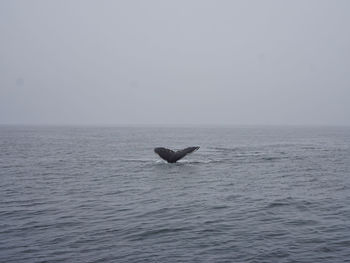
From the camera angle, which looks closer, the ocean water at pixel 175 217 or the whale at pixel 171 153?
the ocean water at pixel 175 217

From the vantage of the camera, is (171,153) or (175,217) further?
(171,153)

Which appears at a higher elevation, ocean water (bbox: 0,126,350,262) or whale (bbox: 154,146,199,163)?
whale (bbox: 154,146,199,163)

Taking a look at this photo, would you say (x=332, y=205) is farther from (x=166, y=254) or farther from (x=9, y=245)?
(x=9, y=245)

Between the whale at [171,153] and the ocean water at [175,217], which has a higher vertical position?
the whale at [171,153]

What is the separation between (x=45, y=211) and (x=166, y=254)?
35.4 feet

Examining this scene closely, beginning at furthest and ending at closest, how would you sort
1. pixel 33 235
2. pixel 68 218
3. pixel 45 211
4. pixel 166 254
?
pixel 45 211 → pixel 68 218 → pixel 33 235 → pixel 166 254

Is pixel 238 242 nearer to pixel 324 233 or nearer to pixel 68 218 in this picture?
pixel 324 233

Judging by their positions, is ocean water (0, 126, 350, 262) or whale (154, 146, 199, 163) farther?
whale (154, 146, 199, 163)

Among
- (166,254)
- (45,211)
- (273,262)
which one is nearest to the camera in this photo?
(273,262)

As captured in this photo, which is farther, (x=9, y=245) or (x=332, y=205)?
(x=332, y=205)

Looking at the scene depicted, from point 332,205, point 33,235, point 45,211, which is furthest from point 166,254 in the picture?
point 332,205

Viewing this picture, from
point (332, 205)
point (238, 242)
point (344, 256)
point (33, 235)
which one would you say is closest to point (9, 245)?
point (33, 235)

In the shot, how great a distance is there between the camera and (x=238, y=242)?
53.9 feet

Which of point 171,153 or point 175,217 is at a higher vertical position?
point 171,153
